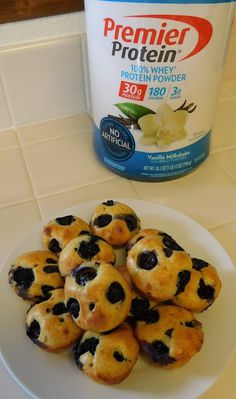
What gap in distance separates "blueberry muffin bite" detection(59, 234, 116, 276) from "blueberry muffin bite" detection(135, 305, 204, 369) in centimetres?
7

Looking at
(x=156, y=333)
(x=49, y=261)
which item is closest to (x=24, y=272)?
(x=49, y=261)

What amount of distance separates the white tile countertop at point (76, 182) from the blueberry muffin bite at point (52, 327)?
0.12 m

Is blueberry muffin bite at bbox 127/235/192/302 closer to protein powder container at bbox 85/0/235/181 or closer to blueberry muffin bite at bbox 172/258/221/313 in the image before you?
blueberry muffin bite at bbox 172/258/221/313

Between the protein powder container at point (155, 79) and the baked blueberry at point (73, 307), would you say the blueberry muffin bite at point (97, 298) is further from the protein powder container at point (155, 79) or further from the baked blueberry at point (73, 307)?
the protein powder container at point (155, 79)

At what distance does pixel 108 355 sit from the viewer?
32 cm

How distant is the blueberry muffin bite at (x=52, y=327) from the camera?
13.1 inches

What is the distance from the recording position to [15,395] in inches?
13.4

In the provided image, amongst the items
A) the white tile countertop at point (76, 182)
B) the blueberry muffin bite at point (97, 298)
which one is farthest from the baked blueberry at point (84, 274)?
the white tile countertop at point (76, 182)

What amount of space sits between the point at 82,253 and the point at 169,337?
11 cm

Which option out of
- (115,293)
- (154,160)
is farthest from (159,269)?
(154,160)

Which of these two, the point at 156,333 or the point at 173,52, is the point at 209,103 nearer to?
the point at 173,52

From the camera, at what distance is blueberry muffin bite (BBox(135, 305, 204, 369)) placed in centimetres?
32

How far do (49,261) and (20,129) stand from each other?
311mm

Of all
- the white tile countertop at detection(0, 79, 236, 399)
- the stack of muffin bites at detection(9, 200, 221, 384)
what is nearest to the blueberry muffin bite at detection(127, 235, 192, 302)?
the stack of muffin bites at detection(9, 200, 221, 384)
